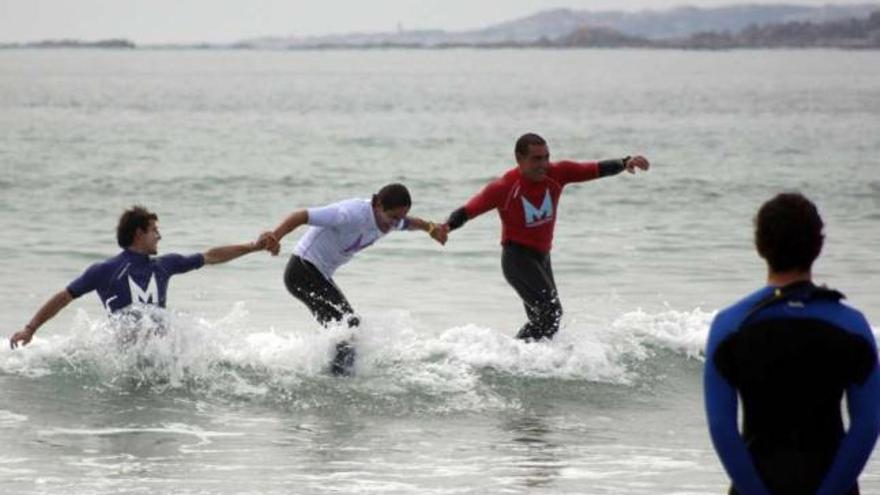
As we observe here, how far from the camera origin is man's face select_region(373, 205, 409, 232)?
36.2ft

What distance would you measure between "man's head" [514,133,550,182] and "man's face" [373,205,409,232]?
913 millimetres

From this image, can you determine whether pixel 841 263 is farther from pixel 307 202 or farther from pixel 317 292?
pixel 307 202

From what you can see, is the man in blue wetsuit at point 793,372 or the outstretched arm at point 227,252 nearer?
the man in blue wetsuit at point 793,372

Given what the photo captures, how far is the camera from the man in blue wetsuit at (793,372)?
15.7ft

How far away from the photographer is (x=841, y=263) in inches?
798

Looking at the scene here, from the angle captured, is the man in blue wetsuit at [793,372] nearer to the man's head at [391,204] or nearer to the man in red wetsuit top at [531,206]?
the man's head at [391,204]

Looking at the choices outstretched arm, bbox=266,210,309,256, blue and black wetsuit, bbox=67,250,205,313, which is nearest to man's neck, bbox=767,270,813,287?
outstretched arm, bbox=266,210,309,256

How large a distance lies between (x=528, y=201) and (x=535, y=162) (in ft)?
0.92

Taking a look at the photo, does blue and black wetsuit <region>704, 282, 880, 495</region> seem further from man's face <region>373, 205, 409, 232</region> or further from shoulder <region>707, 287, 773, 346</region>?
man's face <region>373, 205, 409, 232</region>

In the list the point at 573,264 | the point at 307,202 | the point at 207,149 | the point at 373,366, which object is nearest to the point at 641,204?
the point at 307,202

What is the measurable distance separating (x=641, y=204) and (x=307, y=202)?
22.5 feet

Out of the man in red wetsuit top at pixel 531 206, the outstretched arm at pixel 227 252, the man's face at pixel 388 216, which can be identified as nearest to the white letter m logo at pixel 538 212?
Result: the man in red wetsuit top at pixel 531 206

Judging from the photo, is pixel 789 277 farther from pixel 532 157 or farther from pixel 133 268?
pixel 532 157

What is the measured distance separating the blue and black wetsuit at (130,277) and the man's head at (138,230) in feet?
0.20
